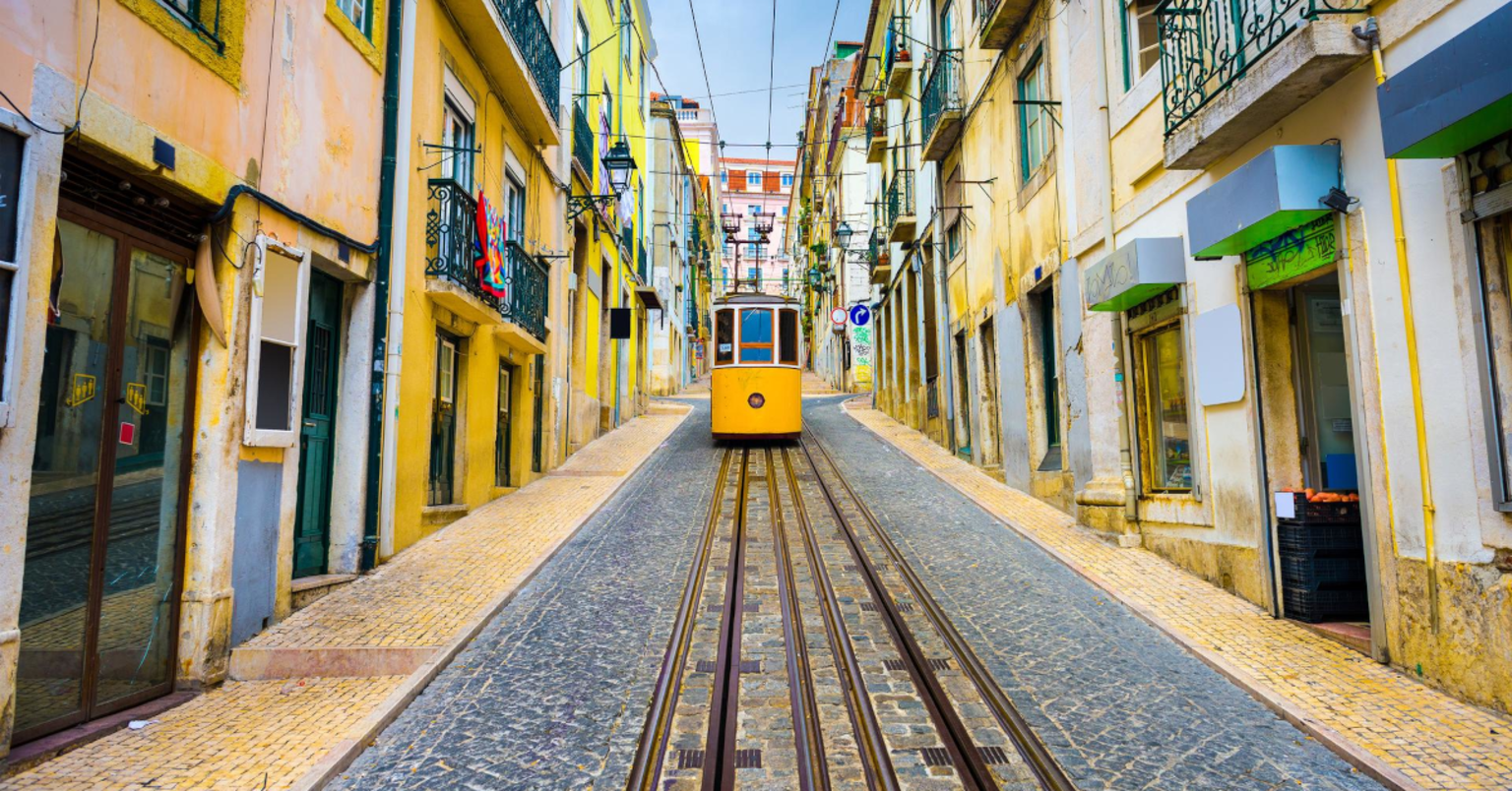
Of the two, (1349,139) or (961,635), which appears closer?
(1349,139)

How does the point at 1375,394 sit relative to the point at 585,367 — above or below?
below

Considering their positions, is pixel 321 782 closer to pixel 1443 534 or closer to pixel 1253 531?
pixel 1443 534

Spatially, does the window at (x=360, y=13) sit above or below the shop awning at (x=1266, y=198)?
above

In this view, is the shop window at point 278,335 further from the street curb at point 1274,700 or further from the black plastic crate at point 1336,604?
the black plastic crate at point 1336,604

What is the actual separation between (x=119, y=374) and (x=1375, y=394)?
703 centimetres

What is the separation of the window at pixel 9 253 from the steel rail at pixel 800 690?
3.69m

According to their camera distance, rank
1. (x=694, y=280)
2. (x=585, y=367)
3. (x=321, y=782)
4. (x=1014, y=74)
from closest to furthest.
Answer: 1. (x=321, y=782)
2. (x=1014, y=74)
3. (x=585, y=367)
4. (x=694, y=280)

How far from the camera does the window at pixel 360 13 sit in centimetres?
662

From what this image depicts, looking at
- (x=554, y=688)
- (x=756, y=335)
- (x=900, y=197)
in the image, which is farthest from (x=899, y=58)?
(x=554, y=688)

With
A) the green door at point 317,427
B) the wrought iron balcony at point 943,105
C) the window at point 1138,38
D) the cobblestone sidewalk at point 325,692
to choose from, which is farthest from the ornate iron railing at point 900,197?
the green door at point 317,427

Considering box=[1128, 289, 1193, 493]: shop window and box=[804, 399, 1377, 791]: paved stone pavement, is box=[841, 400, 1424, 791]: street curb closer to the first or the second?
box=[804, 399, 1377, 791]: paved stone pavement

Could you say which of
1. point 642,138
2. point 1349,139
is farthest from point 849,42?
point 1349,139

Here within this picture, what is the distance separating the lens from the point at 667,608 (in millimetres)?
5770

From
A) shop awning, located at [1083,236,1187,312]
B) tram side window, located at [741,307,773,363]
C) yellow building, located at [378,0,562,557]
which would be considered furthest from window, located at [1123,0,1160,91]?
tram side window, located at [741,307,773,363]
